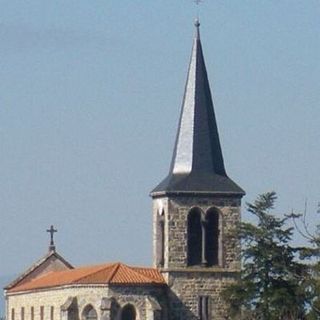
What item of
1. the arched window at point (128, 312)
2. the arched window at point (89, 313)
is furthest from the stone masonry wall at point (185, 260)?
the arched window at point (89, 313)

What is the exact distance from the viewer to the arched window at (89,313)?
265ft

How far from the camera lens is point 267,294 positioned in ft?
255

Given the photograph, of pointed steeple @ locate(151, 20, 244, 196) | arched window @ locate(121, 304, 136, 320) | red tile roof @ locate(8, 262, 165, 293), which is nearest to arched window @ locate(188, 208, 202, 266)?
pointed steeple @ locate(151, 20, 244, 196)

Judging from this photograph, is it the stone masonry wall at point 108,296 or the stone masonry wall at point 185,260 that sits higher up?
the stone masonry wall at point 185,260

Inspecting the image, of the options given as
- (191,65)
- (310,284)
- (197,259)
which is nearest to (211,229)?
(197,259)

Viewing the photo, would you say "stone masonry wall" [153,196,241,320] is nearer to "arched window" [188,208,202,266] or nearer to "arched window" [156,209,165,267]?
"arched window" [188,208,202,266]

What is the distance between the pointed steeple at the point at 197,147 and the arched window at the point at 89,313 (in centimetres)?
511

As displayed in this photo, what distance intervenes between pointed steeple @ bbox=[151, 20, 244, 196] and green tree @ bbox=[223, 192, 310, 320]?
6.22 feet

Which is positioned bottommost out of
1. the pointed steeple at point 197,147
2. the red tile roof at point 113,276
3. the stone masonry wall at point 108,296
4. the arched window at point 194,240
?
the stone masonry wall at point 108,296

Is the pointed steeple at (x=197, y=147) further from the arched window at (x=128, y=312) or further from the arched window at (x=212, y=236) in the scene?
the arched window at (x=128, y=312)

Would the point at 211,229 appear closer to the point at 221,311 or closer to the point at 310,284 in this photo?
the point at 221,311

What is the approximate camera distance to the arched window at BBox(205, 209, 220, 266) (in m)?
81.0

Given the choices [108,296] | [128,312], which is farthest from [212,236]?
[108,296]

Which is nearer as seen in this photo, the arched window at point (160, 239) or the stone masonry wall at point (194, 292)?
the stone masonry wall at point (194, 292)
